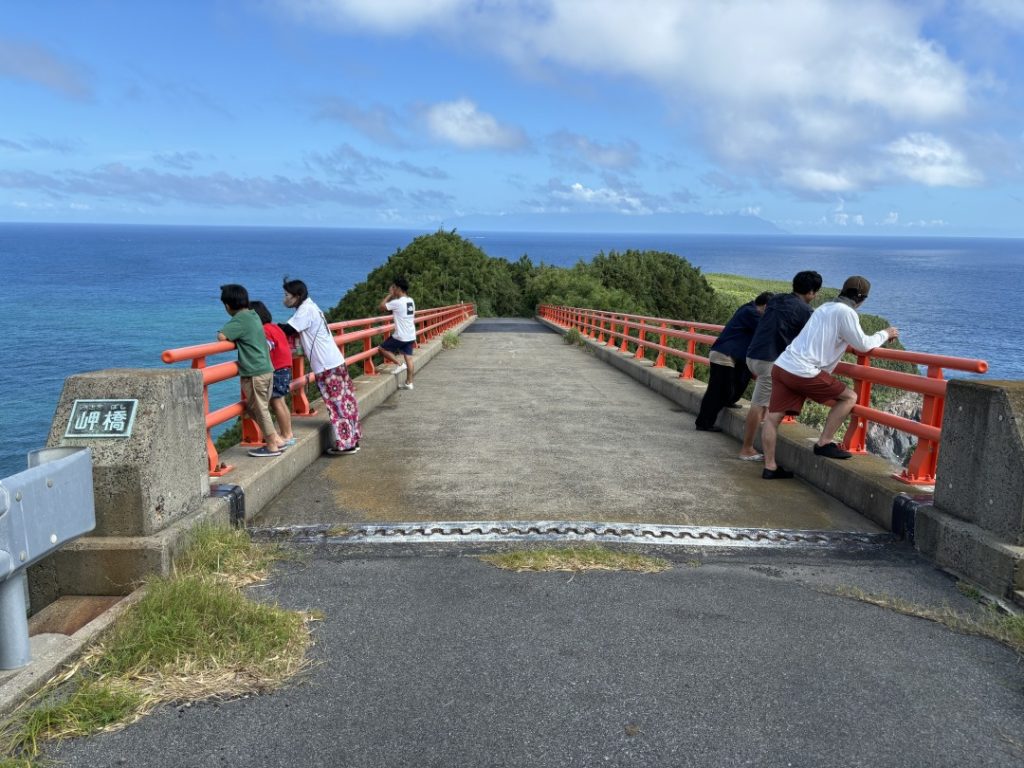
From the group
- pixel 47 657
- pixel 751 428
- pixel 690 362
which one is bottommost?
pixel 47 657

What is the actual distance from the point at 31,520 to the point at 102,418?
4.18 feet

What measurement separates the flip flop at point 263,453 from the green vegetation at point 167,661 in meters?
2.45

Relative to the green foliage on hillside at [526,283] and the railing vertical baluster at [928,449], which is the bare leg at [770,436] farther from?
the green foliage on hillside at [526,283]

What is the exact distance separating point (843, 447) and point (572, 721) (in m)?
4.73

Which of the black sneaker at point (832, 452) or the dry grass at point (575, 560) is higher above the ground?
the black sneaker at point (832, 452)

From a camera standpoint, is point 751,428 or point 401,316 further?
point 401,316

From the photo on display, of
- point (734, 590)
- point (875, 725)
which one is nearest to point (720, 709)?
point (875, 725)

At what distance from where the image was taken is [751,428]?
796 cm

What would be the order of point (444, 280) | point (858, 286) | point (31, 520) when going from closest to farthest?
point (31, 520)
point (858, 286)
point (444, 280)

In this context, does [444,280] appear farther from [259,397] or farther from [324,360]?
[259,397]

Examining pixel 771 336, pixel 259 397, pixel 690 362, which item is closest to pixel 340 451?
pixel 259 397

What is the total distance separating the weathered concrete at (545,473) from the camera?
6160mm

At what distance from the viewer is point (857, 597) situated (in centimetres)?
451

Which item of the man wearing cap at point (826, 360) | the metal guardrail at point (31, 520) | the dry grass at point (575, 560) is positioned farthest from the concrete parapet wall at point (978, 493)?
the metal guardrail at point (31, 520)
